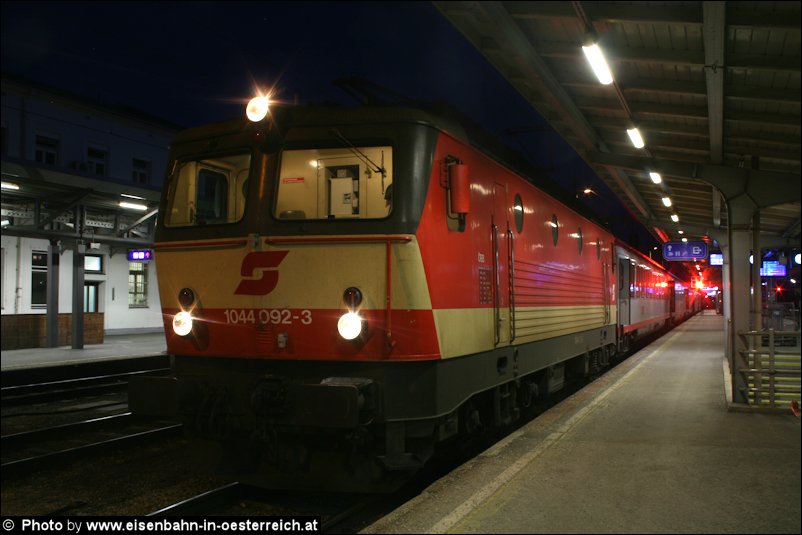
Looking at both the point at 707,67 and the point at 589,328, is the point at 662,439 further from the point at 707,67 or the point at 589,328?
the point at 589,328

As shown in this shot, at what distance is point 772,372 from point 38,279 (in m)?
25.2

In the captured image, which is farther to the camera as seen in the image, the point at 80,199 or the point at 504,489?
the point at 80,199

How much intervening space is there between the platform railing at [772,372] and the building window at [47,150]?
27054mm

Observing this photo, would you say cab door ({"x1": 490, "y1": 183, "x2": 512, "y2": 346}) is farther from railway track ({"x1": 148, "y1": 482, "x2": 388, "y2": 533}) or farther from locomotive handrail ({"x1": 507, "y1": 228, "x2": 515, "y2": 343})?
railway track ({"x1": 148, "y1": 482, "x2": 388, "y2": 533})

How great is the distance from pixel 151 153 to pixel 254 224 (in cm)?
2964

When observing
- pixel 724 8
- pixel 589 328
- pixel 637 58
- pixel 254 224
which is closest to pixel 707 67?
pixel 637 58

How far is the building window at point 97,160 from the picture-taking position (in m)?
29.2

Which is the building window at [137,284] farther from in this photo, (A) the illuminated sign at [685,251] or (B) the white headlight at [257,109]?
(B) the white headlight at [257,109]

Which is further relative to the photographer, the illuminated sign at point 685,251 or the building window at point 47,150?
the building window at point 47,150

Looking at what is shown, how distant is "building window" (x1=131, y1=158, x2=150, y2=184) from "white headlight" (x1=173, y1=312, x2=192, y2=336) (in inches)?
1110

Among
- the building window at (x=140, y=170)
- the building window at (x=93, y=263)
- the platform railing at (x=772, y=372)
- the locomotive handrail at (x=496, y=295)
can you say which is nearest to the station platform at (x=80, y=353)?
the building window at (x=93, y=263)

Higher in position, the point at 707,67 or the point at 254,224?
the point at 707,67

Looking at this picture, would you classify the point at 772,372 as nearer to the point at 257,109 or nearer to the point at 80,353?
the point at 257,109

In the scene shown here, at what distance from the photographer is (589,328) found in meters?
11.9
